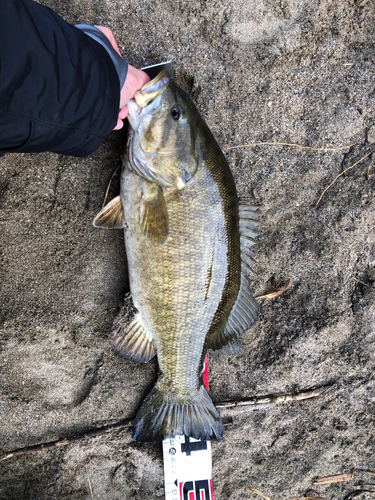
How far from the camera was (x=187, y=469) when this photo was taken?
2406mm

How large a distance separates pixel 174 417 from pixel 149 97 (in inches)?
78.2

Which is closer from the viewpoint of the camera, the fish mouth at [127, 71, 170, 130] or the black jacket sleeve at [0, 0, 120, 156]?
the black jacket sleeve at [0, 0, 120, 156]

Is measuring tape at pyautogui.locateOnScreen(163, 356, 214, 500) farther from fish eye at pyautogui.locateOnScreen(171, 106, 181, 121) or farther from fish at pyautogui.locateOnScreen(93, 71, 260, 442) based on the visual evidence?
fish eye at pyautogui.locateOnScreen(171, 106, 181, 121)

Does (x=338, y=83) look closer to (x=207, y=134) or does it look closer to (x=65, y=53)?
(x=207, y=134)

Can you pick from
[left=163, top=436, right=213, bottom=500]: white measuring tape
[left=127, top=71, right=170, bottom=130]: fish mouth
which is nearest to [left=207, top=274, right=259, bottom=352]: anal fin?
[left=163, top=436, right=213, bottom=500]: white measuring tape

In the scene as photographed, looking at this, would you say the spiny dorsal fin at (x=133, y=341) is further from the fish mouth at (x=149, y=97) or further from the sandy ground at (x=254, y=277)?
the fish mouth at (x=149, y=97)

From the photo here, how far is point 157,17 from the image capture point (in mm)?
2246

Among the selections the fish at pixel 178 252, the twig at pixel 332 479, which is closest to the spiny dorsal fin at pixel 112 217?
the fish at pixel 178 252

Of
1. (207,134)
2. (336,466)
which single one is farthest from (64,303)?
(336,466)

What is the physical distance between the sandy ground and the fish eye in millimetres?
453

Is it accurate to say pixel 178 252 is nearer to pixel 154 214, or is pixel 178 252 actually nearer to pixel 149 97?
pixel 154 214

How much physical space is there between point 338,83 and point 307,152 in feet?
1.68

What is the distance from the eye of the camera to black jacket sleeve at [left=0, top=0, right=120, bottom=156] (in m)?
1.46

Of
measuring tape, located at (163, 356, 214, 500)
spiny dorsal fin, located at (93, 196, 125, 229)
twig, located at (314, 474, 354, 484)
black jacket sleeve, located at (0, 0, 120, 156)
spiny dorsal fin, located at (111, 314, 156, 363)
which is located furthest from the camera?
twig, located at (314, 474, 354, 484)
